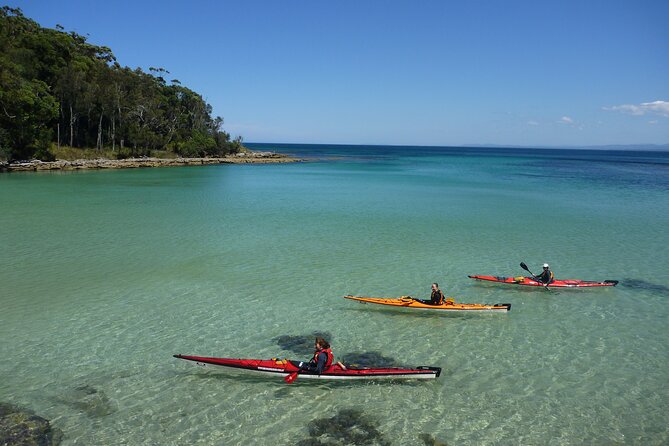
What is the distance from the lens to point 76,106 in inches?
2992

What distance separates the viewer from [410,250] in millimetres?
26594

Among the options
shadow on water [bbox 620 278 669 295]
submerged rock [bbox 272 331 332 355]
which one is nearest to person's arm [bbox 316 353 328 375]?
submerged rock [bbox 272 331 332 355]

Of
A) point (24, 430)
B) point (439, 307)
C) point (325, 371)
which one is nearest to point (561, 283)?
point (439, 307)

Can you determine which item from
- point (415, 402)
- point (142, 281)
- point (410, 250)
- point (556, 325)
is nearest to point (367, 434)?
point (415, 402)

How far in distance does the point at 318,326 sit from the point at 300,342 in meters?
1.32

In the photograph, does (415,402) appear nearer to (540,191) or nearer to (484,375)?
(484,375)

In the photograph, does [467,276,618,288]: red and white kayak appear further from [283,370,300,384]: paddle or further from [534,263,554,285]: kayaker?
[283,370,300,384]: paddle

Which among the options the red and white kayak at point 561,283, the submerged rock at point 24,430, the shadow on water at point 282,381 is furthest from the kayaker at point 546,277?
the submerged rock at point 24,430

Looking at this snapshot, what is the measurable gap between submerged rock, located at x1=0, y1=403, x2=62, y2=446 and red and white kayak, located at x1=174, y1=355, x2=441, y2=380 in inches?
135

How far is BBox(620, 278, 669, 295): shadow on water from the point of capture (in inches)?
788

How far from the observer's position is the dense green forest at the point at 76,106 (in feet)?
214

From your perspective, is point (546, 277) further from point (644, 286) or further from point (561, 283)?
point (644, 286)

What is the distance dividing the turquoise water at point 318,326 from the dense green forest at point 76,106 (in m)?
37.8

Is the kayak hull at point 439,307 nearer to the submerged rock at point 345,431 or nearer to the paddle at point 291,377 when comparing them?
the paddle at point 291,377
